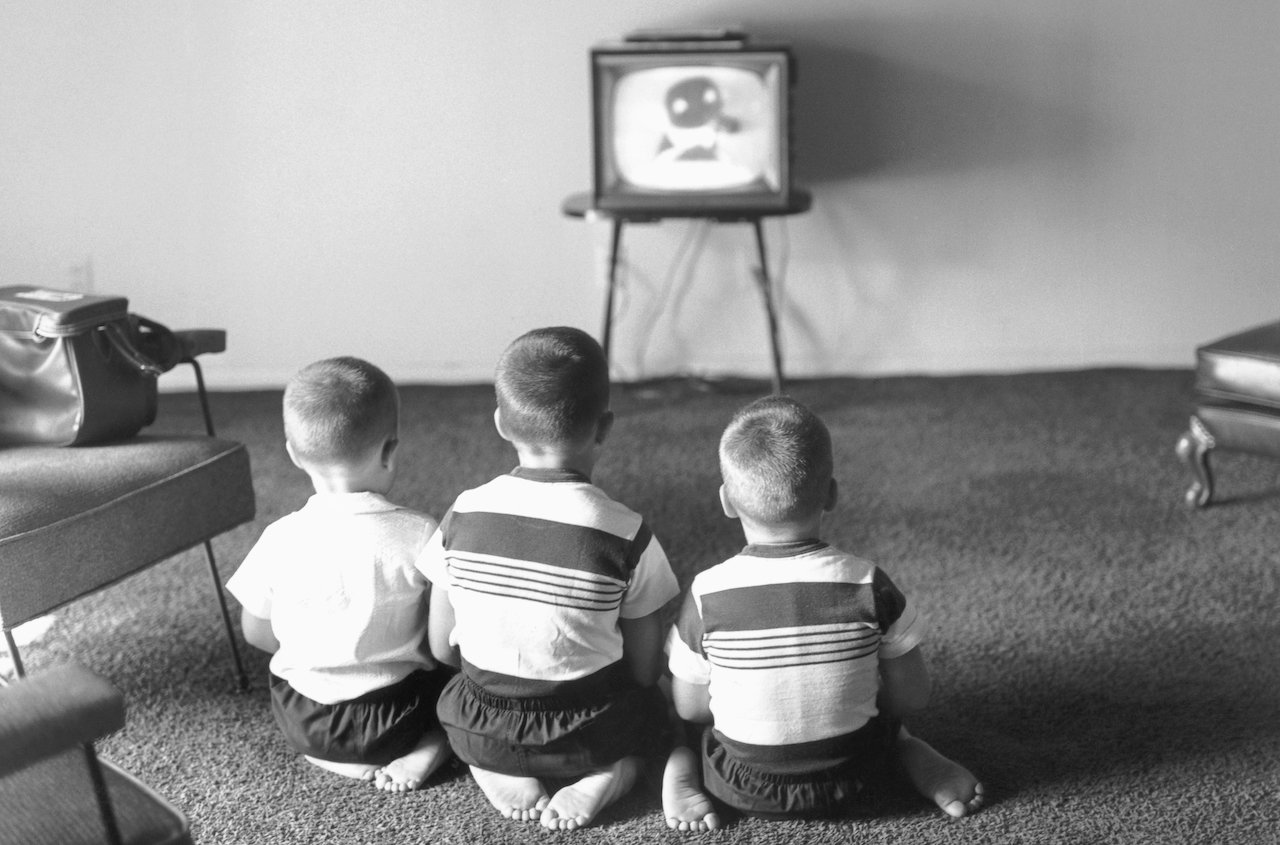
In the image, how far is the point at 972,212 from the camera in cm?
361

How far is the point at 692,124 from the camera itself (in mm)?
3125

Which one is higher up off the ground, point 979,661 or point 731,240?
point 731,240

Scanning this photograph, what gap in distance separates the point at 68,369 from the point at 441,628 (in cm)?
74

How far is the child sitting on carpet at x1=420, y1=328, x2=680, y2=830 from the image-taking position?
165 cm

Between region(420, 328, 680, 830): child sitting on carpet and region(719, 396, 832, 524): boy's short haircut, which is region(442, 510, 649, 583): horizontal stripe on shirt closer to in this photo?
region(420, 328, 680, 830): child sitting on carpet

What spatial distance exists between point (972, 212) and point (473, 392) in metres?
1.47

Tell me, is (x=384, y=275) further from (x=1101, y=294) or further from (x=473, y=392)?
(x=1101, y=294)

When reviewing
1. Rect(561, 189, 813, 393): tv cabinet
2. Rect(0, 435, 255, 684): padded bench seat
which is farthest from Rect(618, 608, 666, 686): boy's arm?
Rect(561, 189, 813, 393): tv cabinet

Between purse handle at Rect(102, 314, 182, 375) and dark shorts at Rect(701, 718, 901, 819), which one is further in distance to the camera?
purse handle at Rect(102, 314, 182, 375)

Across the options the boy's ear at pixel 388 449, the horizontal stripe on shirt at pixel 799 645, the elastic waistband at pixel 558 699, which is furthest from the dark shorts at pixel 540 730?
the boy's ear at pixel 388 449

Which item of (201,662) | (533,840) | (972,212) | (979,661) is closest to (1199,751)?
(979,661)

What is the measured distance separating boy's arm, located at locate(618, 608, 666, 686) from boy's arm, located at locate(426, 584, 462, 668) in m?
0.23

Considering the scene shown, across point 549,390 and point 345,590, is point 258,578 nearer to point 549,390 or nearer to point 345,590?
point 345,590

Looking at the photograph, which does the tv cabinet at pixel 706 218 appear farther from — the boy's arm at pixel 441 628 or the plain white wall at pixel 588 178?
the boy's arm at pixel 441 628
